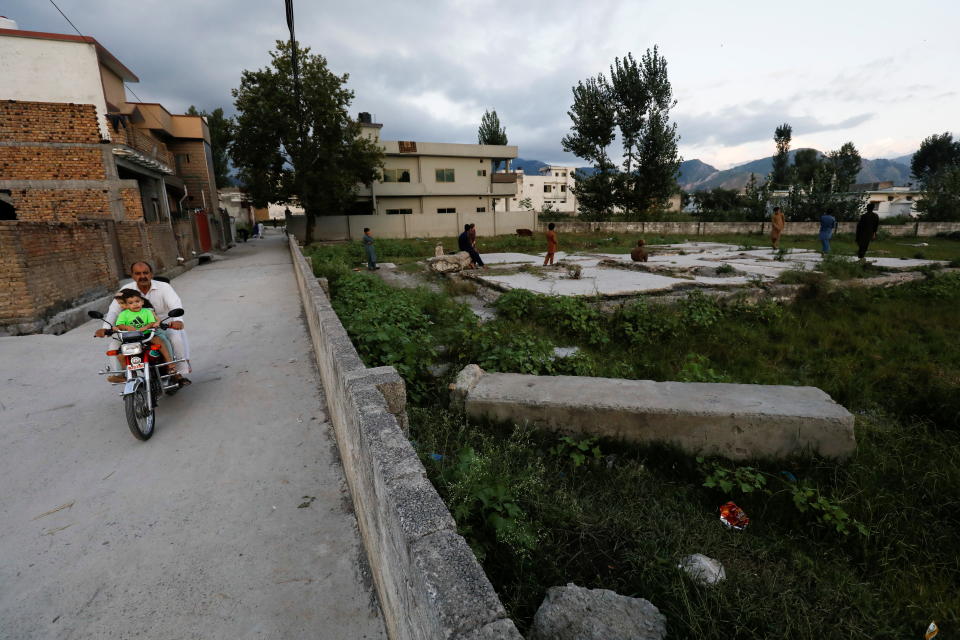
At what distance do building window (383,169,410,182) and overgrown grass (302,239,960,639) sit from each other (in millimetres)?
29404

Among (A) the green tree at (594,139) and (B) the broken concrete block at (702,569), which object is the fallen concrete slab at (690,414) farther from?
(A) the green tree at (594,139)

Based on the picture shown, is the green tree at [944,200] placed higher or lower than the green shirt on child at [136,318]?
higher

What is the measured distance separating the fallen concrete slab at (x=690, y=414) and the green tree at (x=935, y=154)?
263ft

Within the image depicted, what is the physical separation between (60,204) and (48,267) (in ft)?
29.2

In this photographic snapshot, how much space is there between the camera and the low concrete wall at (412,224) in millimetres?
28391

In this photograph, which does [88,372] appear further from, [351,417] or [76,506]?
[351,417]

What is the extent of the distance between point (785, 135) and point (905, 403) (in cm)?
8025

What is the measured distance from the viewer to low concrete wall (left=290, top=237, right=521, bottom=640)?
1152 mm

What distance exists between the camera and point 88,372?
501cm

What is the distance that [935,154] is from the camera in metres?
60.4

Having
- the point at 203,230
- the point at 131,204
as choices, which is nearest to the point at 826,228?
the point at 131,204

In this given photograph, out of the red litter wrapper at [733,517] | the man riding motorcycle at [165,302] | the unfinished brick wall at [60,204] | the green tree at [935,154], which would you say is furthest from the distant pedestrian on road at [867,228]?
the green tree at [935,154]

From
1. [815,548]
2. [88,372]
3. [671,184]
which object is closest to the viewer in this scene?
[815,548]

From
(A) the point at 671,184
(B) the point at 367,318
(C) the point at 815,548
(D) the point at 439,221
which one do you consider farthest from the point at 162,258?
(A) the point at 671,184
